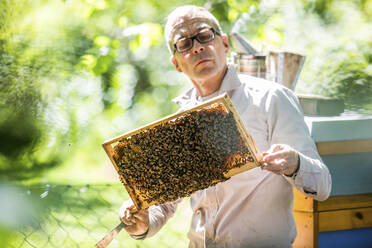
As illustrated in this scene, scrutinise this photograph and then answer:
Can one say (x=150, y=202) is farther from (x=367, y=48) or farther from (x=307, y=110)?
(x=367, y=48)

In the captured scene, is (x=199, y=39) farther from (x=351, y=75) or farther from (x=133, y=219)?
(x=351, y=75)

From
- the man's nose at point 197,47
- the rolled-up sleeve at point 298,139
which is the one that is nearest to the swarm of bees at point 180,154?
the rolled-up sleeve at point 298,139

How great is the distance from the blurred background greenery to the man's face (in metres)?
1.90

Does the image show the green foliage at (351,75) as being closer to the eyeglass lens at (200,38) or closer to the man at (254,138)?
the man at (254,138)

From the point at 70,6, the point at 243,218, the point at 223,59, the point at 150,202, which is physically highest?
the point at 70,6

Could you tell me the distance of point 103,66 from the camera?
3426 mm

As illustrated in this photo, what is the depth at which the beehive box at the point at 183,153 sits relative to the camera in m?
1.09

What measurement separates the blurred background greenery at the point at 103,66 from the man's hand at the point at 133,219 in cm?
207

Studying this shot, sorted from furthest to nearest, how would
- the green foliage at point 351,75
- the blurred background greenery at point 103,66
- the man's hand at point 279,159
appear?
the blurred background greenery at point 103,66 → the green foliage at point 351,75 → the man's hand at point 279,159

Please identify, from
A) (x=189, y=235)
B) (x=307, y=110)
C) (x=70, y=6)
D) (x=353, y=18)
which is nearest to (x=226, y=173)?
(x=189, y=235)

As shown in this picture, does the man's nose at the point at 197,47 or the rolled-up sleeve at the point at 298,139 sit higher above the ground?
the man's nose at the point at 197,47

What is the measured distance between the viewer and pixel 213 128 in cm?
110

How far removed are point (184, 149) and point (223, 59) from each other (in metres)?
0.50

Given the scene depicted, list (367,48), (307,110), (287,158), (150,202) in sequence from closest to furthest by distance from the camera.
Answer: (287,158) < (150,202) < (307,110) < (367,48)
